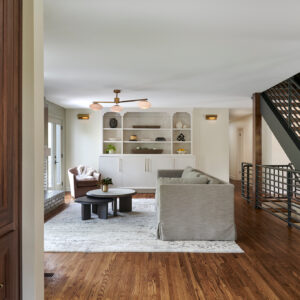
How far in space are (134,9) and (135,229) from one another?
3.10 m

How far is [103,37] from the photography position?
346 cm

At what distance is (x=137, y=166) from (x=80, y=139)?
1.90 m

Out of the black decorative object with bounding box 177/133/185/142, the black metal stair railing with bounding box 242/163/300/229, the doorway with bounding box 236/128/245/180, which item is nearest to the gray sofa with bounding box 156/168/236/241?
the black metal stair railing with bounding box 242/163/300/229

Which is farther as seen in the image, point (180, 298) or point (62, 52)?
point (62, 52)

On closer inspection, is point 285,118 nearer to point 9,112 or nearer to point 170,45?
point 170,45

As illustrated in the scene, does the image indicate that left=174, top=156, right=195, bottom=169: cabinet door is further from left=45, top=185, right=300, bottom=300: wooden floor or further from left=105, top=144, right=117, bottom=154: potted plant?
left=45, top=185, right=300, bottom=300: wooden floor

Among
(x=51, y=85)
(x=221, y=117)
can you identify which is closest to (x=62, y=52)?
(x=51, y=85)

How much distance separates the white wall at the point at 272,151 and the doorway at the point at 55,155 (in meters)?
6.01

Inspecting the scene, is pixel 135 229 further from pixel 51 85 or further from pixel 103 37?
pixel 51 85

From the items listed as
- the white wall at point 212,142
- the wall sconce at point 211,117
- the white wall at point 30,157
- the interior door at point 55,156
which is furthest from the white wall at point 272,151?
the white wall at point 30,157

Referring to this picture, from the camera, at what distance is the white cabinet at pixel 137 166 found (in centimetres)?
875

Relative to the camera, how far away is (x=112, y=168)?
8.75 metres

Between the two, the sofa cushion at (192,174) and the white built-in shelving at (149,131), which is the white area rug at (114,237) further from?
the white built-in shelving at (149,131)

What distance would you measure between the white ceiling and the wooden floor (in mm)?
2394
